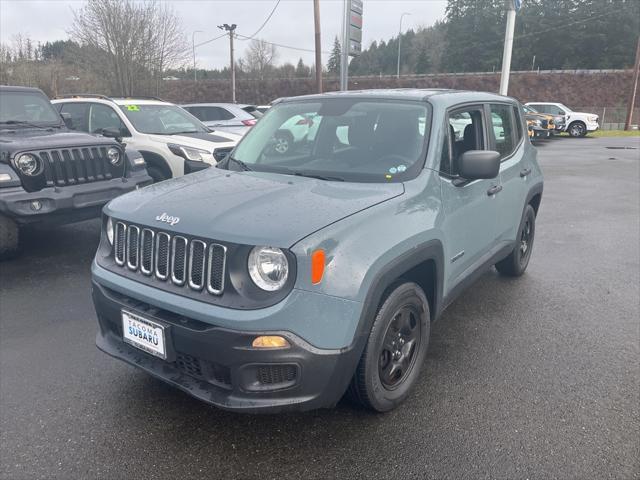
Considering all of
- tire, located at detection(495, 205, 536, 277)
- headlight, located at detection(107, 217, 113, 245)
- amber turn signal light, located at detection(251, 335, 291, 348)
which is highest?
headlight, located at detection(107, 217, 113, 245)

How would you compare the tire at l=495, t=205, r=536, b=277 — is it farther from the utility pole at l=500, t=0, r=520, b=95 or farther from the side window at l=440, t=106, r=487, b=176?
the utility pole at l=500, t=0, r=520, b=95

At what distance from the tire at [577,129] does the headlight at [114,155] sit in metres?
26.3

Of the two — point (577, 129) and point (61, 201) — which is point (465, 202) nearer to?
point (61, 201)

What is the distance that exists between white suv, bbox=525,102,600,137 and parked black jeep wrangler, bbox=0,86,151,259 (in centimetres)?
2476

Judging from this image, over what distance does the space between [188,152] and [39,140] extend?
2485 millimetres

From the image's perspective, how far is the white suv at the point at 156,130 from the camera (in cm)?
793

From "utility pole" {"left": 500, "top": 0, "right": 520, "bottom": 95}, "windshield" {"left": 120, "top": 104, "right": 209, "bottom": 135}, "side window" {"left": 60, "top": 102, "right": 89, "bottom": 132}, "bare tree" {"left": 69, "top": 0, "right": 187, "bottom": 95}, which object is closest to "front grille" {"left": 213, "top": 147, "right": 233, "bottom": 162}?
"windshield" {"left": 120, "top": 104, "right": 209, "bottom": 135}

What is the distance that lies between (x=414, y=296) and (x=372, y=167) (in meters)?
0.85

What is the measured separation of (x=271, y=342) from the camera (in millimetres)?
2254

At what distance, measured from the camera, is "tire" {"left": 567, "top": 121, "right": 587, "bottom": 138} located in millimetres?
26681

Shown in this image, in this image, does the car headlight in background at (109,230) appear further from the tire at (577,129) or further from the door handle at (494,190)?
the tire at (577,129)

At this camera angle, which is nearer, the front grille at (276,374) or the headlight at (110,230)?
the front grille at (276,374)

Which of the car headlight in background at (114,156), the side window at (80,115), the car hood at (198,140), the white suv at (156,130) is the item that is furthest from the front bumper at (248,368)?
the side window at (80,115)

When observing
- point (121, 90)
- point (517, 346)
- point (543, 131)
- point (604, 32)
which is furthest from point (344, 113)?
point (604, 32)
